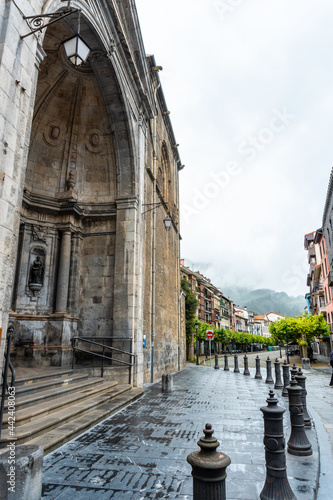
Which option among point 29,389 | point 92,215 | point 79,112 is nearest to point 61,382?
point 29,389

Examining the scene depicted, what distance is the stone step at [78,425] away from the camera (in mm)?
4883

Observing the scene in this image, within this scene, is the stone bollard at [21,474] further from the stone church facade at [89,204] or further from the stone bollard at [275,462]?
the stone church facade at [89,204]

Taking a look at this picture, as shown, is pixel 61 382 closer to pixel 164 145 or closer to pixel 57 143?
pixel 57 143

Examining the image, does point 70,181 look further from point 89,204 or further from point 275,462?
point 275,462

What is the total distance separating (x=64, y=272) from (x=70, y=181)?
3.20 metres

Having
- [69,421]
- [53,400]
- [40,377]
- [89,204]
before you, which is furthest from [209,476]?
[89,204]

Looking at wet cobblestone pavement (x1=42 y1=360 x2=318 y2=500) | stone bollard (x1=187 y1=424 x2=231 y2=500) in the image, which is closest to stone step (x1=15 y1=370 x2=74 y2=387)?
wet cobblestone pavement (x1=42 y1=360 x2=318 y2=500)

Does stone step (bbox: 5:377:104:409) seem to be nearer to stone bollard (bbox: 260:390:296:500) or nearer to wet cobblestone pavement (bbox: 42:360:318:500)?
wet cobblestone pavement (bbox: 42:360:318:500)

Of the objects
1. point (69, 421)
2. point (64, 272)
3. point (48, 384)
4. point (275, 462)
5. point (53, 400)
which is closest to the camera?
point (275, 462)

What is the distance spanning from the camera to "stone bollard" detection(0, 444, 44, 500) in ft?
9.22

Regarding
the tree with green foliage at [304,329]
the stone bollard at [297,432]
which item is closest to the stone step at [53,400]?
the stone bollard at [297,432]

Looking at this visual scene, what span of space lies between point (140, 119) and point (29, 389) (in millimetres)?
10502

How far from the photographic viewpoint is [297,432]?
484 cm

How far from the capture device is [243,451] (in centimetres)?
479
